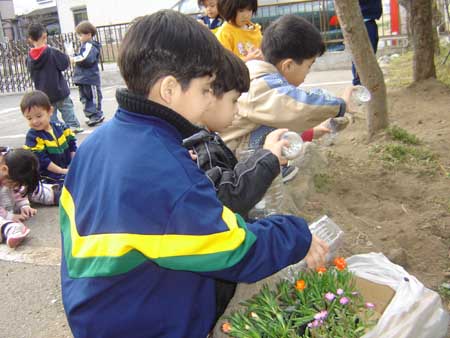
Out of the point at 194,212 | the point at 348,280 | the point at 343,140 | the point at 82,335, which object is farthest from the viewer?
the point at 343,140

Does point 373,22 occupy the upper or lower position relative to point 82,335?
upper

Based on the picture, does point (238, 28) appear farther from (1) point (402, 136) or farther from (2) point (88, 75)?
(2) point (88, 75)

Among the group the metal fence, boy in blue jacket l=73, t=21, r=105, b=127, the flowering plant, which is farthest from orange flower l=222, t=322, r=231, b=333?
the metal fence

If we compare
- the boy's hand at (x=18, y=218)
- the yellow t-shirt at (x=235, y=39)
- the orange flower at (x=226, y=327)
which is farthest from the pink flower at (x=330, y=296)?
the boy's hand at (x=18, y=218)

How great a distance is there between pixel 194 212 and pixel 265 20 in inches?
454

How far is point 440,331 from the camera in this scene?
205 cm

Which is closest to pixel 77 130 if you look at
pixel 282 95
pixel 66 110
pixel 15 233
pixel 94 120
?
pixel 66 110

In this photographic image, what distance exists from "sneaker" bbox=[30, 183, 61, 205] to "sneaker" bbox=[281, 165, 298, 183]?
1.91 metres

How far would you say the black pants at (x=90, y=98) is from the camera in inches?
303

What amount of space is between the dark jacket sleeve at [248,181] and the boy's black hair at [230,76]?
0.27 meters

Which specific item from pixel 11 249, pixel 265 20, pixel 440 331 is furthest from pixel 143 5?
pixel 440 331

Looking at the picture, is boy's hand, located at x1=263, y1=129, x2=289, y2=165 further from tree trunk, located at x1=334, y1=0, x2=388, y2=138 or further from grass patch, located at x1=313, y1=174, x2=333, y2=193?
tree trunk, located at x1=334, y1=0, x2=388, y2=138

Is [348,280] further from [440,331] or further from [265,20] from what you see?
[265,20]

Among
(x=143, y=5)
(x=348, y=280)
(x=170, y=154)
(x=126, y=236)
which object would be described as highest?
(x=143, y=5)
